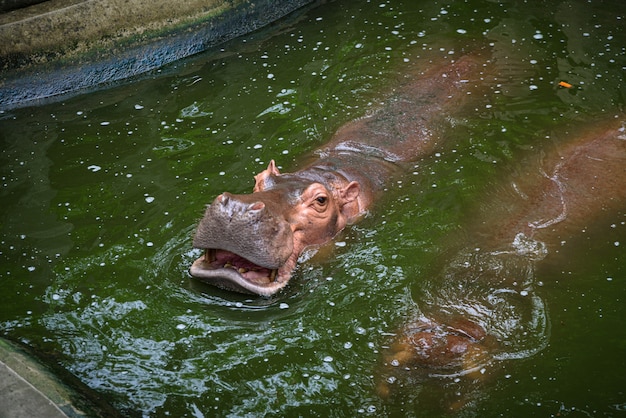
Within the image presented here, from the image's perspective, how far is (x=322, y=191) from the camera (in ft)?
A: 19.3

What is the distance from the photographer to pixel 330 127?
7891 millimetres

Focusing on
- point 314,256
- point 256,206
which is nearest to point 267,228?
point 256,206

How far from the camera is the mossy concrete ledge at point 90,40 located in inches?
344

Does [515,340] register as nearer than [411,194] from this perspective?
Yes

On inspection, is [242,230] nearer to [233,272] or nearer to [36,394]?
[233,272]

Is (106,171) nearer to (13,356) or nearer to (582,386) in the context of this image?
(13,356)

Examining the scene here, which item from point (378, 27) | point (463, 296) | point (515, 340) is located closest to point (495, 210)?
point (463, 296)

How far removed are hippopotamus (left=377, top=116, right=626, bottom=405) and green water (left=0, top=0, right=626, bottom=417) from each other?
0.30 ft

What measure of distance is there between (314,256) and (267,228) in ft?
2.22

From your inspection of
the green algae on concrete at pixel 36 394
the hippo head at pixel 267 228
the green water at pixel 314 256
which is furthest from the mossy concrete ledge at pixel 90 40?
the green algae on concrete at pixel 36 394

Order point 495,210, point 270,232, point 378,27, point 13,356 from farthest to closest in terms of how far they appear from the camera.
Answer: point 378,27
point 495,210
point 270,232
point 13,356

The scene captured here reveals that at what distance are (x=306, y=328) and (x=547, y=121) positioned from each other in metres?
3.67

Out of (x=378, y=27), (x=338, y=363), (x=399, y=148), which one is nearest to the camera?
(x=338, y=363)

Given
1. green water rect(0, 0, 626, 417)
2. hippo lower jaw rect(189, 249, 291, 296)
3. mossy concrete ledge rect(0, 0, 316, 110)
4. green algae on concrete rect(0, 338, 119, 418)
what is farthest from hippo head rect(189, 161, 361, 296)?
mossy concrete ledge rect(0, 0, 316, 110)
